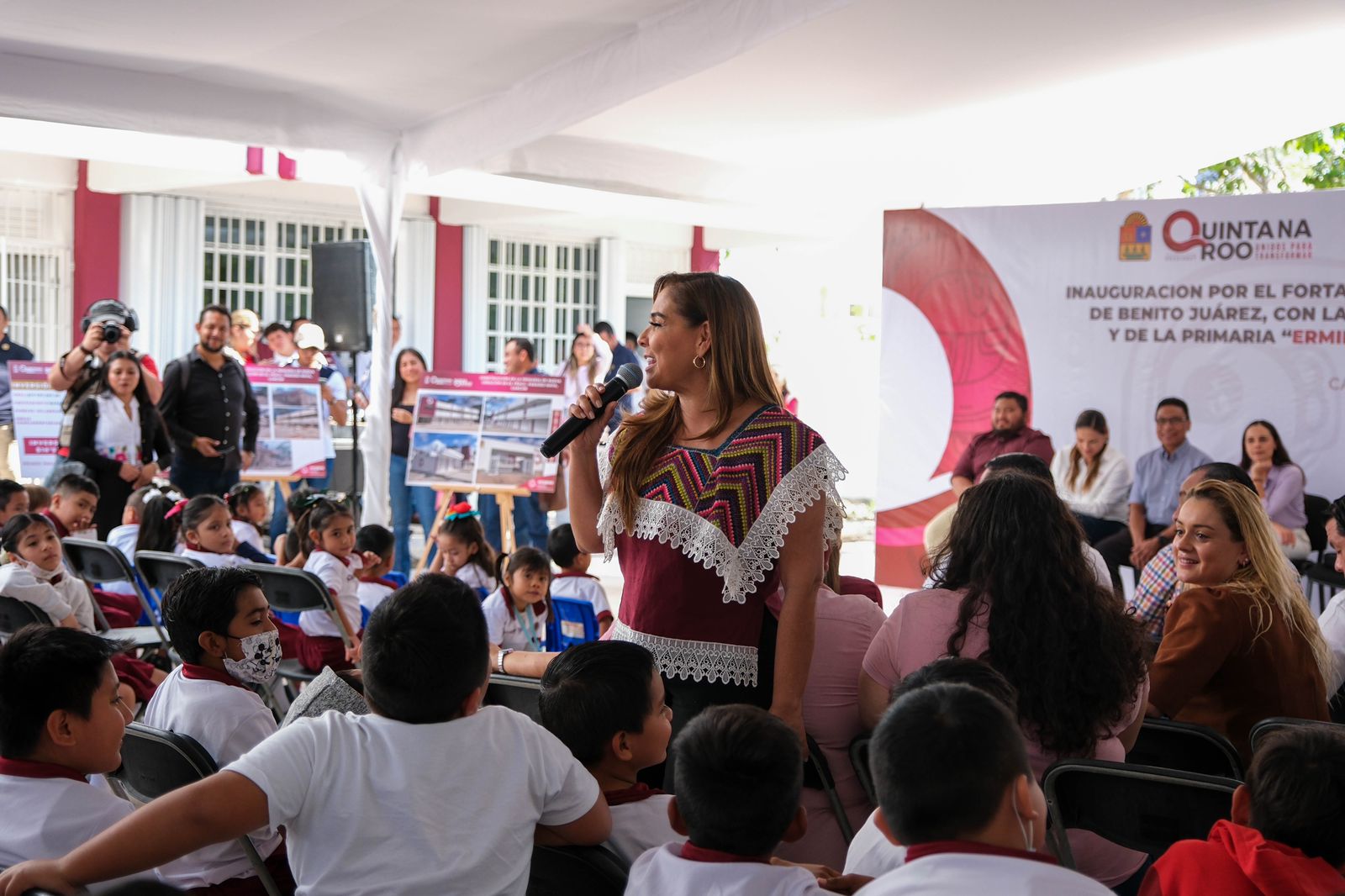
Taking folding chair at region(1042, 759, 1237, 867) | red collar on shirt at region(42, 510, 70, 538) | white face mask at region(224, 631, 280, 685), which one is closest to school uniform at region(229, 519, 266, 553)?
red collar on shirt at region(42, 510, 70, 538)

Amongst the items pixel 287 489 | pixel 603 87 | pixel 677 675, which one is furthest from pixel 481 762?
pixel 287 489

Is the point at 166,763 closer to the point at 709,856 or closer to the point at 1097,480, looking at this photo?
the point at 709,856

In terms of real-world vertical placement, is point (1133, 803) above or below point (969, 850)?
below

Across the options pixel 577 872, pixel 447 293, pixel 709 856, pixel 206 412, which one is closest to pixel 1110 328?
pixel 206 412

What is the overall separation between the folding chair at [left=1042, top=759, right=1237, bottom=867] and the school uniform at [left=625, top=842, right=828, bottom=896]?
0.69 metres

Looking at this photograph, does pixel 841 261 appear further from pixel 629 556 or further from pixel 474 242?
pixel 629 556

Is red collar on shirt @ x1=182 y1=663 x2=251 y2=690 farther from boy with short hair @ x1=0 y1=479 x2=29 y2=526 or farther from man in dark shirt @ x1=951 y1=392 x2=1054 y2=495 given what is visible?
man in dark shirt @ x1=951 y1=392 x2=1054 y2=495

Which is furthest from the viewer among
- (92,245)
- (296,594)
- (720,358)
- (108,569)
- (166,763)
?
(92,245)

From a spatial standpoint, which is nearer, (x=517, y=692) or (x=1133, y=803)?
(x=1133, y=803)

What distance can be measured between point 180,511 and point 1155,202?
498 cm

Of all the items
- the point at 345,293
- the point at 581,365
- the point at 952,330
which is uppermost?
the point at 345,293

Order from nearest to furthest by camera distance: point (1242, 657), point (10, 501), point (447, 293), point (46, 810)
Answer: point (46, 810), point (1242, 657), point (10, 501), point (447, 293)

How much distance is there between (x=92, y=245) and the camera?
36.6 ft

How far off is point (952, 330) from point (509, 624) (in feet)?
12.6
